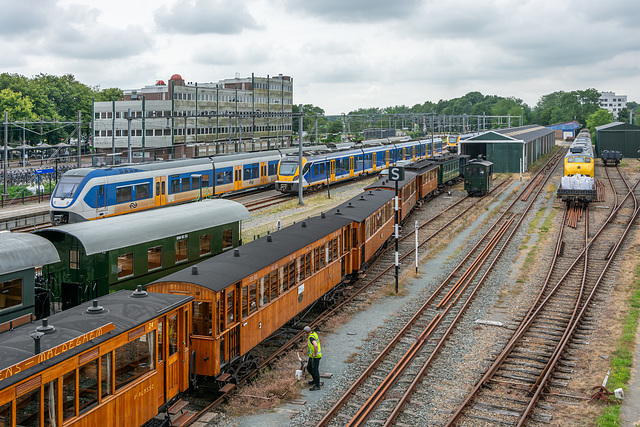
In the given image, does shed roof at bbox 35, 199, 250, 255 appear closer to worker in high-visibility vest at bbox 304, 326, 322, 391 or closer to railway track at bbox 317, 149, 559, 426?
worker in high-visibility vest at bbox 304, 326, 322, 391

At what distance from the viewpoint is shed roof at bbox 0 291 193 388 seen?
8.59 m

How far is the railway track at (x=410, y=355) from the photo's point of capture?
12.7 metres

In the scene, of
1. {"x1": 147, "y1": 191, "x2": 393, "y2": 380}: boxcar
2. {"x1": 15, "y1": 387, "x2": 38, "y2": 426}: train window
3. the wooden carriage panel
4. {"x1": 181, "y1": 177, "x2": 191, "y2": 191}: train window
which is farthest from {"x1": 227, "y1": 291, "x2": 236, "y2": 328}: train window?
{"x1": 181, "y1": 177, "x2": 191, "y2": 191}: train window

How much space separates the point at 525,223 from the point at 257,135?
65.4 meters

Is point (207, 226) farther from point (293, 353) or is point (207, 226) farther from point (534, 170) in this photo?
point (534, 170)

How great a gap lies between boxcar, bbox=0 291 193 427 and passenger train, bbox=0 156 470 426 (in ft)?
0.05

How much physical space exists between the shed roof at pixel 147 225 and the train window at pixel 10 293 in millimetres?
2233

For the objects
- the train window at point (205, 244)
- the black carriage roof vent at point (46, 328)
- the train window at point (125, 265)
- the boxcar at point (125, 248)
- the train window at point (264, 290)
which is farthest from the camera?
the train window at point (205, 244)

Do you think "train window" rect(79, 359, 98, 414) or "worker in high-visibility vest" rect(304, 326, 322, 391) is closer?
"train window" rect(79, 359, 98, 414)

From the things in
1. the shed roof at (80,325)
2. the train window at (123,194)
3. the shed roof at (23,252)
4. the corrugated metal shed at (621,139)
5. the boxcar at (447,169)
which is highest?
the corrugated metal shed at (621,139)

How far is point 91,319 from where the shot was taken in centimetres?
1017

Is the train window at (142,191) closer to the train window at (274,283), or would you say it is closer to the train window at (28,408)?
the train window at (274,283)


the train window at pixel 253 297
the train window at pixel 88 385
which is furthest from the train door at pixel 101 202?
the train window at pixel 88 385

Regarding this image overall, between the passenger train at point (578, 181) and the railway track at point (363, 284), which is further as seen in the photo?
the passenger train at point (578, 181)
